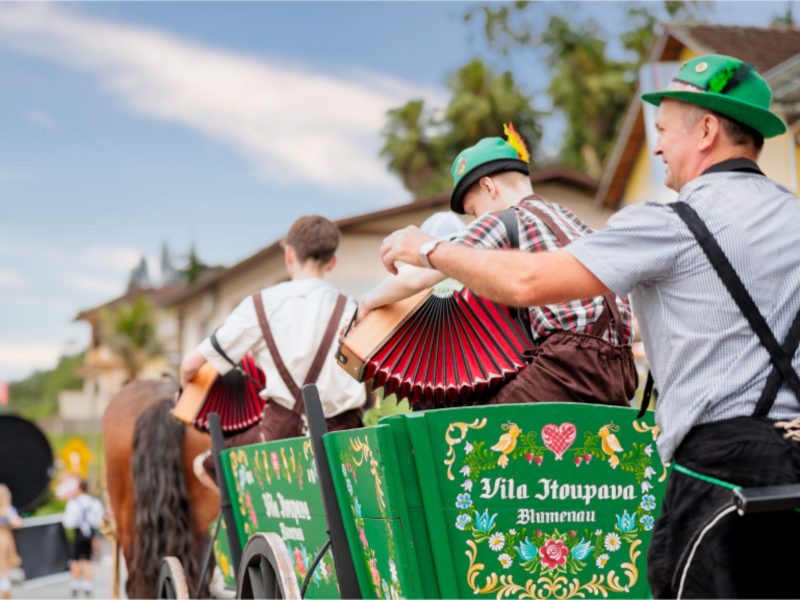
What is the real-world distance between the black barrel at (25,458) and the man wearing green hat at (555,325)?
52.2ft

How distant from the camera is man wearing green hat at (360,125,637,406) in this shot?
3.30 meters

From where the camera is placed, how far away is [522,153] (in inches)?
151

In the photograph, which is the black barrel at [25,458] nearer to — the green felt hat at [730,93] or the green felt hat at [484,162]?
the green felt hat at [484,162]

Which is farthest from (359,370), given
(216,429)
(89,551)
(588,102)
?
(588,102)

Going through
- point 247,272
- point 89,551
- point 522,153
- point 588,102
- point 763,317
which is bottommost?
point 89,551

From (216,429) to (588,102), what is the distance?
32428 millimetres

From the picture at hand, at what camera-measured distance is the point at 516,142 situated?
3861mm

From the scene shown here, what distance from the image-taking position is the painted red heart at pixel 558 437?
9.89ft

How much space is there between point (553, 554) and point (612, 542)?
0.20 meters

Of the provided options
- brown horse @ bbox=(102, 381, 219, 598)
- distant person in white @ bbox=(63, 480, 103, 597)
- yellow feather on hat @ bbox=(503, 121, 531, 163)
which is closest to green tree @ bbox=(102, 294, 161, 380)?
distant person in white @ bbox=(63, 480, 103, 597)

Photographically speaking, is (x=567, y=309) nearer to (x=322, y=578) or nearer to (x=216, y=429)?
(x=322, y=578)

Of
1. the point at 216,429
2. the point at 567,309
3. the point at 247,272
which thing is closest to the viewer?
the point at 567,309

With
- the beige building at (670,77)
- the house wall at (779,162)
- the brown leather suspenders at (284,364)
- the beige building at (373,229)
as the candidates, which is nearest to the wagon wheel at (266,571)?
the brown leather suspenders at (284,364)

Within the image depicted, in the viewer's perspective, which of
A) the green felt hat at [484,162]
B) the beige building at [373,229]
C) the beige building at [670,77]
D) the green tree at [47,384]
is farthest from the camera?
the green tree at [47,384]
